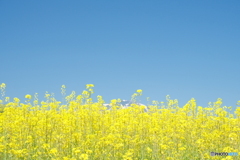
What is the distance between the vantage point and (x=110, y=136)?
27.1 ft

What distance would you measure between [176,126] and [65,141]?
15.6ft

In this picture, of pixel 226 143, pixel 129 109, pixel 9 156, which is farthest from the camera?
pixel 129 109

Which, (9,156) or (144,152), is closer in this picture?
(9,156)

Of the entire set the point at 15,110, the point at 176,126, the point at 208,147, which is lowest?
the point at 208,147

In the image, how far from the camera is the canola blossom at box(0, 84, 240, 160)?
28.3 ft

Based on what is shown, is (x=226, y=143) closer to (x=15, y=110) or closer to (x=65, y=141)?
(x=65, y=141)

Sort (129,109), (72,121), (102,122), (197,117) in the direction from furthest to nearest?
(129,109) → (197,117) → (102,122) → (72,121)

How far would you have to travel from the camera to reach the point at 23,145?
10.2 meters

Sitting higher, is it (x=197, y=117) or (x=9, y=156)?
(x=197, y=117)

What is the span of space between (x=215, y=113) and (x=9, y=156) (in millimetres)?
10211

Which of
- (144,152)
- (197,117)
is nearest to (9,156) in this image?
(144,152)

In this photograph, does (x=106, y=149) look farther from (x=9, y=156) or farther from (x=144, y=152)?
(x=9, y=156)

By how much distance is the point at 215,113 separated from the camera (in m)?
14.5

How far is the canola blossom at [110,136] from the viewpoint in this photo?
8.64m
